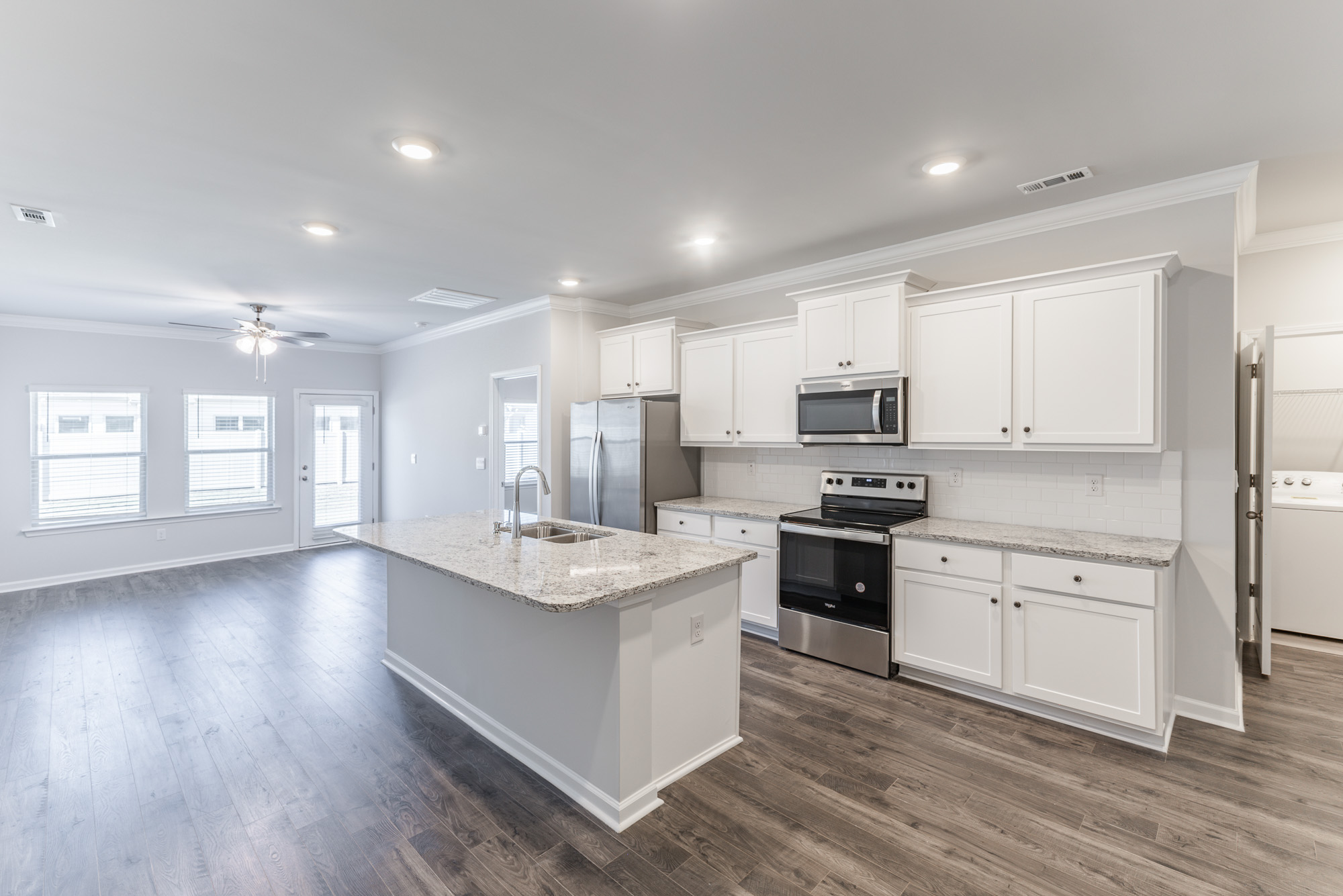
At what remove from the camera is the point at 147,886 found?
1961 millimetres

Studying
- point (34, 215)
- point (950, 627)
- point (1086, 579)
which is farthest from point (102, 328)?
point (1086, 579)

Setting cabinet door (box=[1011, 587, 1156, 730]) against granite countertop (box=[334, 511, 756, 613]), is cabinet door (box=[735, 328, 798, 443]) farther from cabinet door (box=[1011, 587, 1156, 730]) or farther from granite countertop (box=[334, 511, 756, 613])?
cabinet door (box=[1011, 587, 1156, 730])

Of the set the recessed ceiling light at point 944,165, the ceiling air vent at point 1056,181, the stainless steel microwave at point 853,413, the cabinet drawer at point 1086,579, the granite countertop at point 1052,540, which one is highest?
the ceiling air vent at point 1056,181

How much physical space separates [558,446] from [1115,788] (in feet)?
14.0

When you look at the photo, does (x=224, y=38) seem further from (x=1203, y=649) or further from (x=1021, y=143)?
(x=1203, y=649)

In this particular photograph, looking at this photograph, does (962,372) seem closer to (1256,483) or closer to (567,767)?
(1256,483)

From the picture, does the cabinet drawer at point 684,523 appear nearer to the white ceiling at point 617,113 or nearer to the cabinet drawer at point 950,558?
the cabinet drawer at point 950,558

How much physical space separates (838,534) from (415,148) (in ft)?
9.57

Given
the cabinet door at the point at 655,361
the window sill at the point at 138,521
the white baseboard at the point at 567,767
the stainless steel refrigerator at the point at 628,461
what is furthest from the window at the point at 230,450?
the white baseboard at the point at 567,767

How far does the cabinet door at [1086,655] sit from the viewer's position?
2.68 m

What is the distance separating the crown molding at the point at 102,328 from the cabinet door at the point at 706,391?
13.0 feet

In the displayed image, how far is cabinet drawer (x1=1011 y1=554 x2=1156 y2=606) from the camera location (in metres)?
2.67

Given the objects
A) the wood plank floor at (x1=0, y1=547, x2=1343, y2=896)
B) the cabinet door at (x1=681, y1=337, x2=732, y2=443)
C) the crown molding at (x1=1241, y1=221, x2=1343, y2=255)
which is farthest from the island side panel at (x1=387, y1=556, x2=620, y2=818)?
the crown molding at (x1=1241, y1=221, x2=1343, y2=255)

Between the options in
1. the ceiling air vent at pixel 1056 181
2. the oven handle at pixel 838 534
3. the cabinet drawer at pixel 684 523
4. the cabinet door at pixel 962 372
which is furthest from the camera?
the cabinet drawer at pixel 684 523
